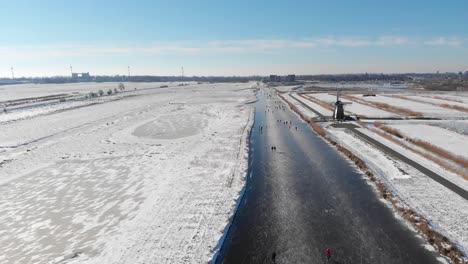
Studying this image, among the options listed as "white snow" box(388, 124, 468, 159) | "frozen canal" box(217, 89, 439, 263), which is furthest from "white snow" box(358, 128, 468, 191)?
"frozen canal" box(217, 89, 439, 263)

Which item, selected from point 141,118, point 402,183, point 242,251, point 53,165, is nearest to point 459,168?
point 402,183

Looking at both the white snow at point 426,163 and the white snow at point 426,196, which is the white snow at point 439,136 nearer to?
the white snow at point 426,163

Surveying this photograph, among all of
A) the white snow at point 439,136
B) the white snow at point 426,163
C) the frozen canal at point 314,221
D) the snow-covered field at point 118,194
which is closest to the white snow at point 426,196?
the white snow at point 426,163

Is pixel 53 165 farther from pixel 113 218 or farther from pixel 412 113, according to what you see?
pixel 412 113

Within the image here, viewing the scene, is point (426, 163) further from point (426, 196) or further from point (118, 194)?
point (118, 194)

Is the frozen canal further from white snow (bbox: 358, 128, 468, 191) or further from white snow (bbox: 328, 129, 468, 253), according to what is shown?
white snow (bbox: 358, 128, 468, 191)
